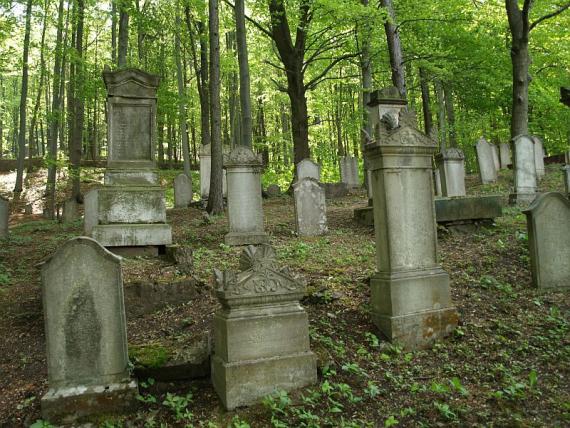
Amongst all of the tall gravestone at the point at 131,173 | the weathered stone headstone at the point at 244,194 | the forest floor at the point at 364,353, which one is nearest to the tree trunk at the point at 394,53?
the weathered stone headstone at the point at 244,194

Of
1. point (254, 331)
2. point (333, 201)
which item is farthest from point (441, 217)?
point (333, 201)

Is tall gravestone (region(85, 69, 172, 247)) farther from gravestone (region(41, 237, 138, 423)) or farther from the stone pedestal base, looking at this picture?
the stone pedestal base

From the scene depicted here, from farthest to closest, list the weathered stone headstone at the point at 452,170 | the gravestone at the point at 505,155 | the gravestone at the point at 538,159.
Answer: the gravestone at the point at 505,155, the gravestone at the point at 538,159, the weathered stone headstone at the point at 452,170

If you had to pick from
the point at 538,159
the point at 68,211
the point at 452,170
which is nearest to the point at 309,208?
the point at 452,170

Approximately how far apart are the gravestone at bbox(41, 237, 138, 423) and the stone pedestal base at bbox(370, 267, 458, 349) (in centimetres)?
269

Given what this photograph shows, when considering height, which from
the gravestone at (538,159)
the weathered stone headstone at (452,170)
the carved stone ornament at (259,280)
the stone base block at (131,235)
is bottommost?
the carved stone ornament at (259,280)

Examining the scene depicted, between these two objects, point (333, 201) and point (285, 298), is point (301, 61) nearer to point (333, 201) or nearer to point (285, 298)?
point (333, 201)

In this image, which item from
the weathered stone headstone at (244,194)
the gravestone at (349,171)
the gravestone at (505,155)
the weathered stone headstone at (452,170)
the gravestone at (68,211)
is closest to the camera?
the weathered stone headstone at (244,194)

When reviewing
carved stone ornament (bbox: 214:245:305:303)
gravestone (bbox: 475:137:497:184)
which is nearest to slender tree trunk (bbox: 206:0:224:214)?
carved stone ornament (bbox: 214:245:305:303)

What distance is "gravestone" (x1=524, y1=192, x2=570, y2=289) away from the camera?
6.02 metres

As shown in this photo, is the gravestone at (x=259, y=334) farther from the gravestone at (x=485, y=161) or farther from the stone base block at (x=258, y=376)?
the gravestone at (x=485, y=161)

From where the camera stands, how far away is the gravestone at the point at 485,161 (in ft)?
53.3

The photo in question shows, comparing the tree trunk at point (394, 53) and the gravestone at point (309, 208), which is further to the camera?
the tree trunk at point (394, 53)

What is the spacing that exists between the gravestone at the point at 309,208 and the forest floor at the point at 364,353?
2129mm
